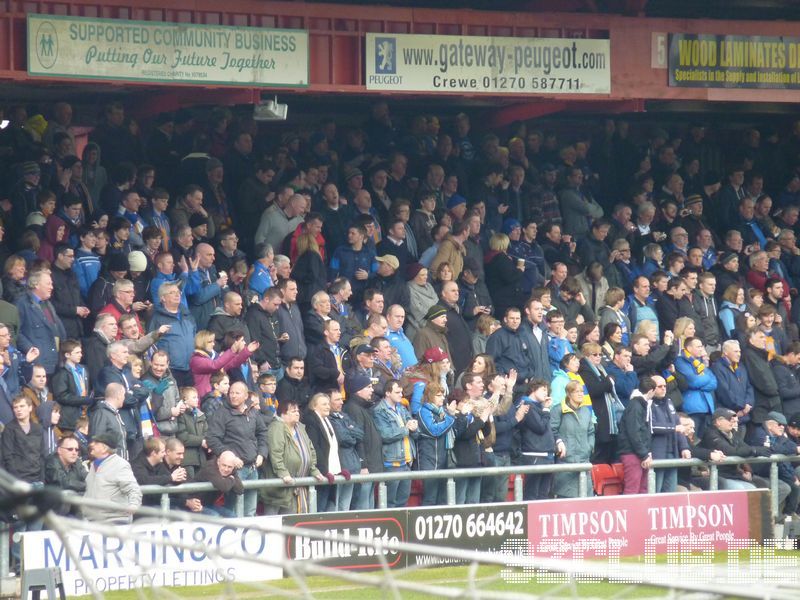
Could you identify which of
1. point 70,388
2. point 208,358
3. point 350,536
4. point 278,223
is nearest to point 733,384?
point 278,223

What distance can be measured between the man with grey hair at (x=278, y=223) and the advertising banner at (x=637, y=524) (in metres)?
4.41

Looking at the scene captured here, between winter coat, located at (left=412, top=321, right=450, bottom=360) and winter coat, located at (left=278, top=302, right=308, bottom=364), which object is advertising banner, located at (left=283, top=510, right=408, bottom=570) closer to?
winter coat, located at (left=278, top=302, right=308, bottom=364)

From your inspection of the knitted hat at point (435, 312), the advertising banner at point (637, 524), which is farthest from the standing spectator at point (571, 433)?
the knitted hat at point (435, 312)

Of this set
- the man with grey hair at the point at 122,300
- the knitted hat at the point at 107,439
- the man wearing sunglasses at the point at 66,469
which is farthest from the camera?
the man with grey hair at the point at 122,300

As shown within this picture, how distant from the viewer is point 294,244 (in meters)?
18.1

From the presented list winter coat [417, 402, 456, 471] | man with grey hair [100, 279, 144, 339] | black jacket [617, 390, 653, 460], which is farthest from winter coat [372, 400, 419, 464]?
black jacket [617, 390, 653, 460]

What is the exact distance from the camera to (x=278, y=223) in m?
18.3

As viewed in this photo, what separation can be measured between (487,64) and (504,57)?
28 centimetres

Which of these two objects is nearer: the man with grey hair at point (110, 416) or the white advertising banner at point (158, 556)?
the white advertising banner at point (158, 556)

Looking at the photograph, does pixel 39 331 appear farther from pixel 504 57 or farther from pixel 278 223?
pixel 504 57

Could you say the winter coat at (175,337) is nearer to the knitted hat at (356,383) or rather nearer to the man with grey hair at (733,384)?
the knitted hat at (356,383)

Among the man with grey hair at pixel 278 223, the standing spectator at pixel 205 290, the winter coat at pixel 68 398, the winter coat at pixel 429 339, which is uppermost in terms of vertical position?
the man with grey hair at pixel 278 223

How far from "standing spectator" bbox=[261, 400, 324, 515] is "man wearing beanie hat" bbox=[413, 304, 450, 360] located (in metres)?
2.65

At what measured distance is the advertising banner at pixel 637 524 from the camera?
53.8ft
